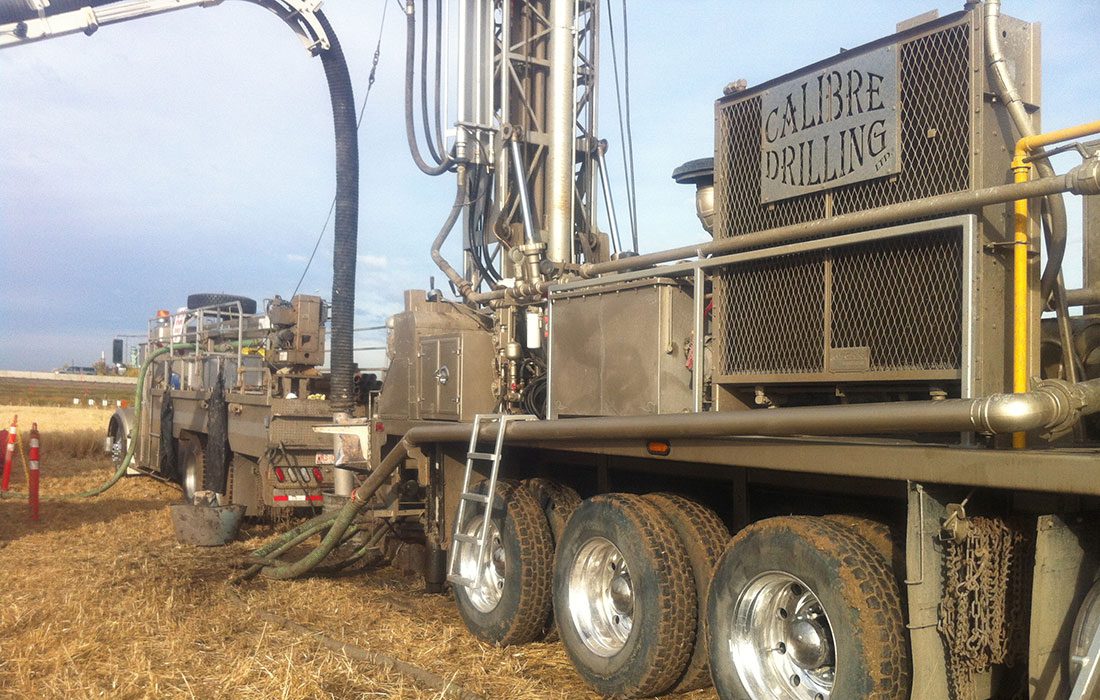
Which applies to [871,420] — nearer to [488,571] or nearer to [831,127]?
[831,127]

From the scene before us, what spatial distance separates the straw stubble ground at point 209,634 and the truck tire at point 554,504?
159 millimetres

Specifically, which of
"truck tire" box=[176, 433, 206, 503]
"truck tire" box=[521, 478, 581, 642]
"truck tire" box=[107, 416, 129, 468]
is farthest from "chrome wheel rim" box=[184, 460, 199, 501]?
"truck tire" box=[521, 478, 581, 642]

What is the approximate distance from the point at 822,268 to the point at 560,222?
3971 mm

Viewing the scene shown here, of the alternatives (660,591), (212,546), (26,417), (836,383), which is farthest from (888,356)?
(26,417)

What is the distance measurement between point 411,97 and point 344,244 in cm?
275

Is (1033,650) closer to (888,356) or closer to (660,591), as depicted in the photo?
(888,356)

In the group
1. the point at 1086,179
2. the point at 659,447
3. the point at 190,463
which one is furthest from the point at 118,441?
the point at 1086,179

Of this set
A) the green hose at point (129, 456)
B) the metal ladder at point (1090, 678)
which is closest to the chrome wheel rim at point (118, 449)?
the green hose at point (129, 456)

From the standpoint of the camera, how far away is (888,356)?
455 centimetres

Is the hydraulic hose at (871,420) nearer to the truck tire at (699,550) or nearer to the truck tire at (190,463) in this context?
the truck tire at (699,550)

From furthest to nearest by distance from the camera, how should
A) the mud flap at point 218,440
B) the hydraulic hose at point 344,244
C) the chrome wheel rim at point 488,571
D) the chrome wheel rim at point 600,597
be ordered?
the mud flap at point 218,440, the hydraulic hose at point 344,244, the chrome wheel rim at point 488,571, the chrome wheel rim at point 600,597

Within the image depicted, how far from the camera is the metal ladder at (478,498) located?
632cm

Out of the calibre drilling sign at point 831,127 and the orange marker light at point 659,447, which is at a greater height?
the calibre drilling sign at point 831,127

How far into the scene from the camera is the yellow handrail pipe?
12.7ft
